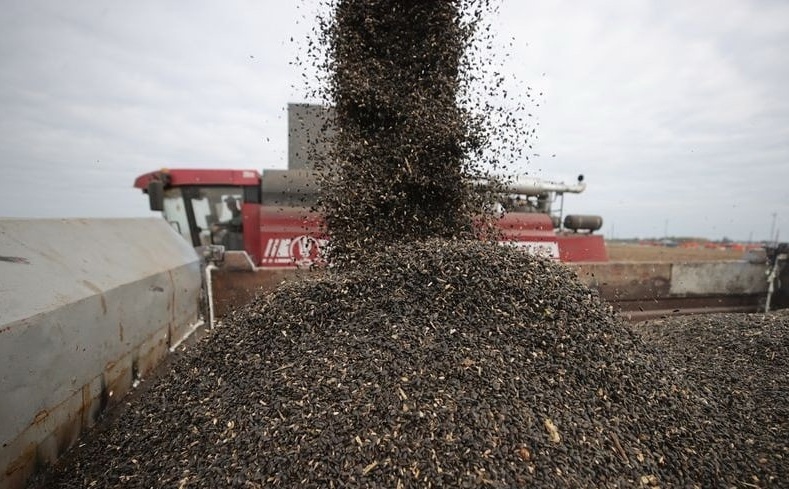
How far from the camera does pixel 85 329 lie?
5.74ft

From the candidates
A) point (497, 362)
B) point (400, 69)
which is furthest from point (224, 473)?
point (400, 69)

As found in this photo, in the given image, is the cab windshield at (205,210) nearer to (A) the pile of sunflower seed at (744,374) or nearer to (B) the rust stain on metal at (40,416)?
(B) the rust stain on metal at (40,416)

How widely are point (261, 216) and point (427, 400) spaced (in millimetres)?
3710

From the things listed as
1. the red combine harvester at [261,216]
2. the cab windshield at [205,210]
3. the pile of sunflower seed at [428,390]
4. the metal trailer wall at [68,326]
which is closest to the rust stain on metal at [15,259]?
the metal trailer wall at [68,326]

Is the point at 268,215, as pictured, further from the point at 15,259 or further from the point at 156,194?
the point at 15,259

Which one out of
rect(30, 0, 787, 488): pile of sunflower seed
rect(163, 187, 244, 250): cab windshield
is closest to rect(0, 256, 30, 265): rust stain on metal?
rect(30, 0, 787, 488): pile of sunflower seed

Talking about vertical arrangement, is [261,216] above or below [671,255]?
above

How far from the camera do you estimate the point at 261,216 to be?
16.3 feet

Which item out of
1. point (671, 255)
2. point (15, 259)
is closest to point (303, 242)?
point (15, 259)

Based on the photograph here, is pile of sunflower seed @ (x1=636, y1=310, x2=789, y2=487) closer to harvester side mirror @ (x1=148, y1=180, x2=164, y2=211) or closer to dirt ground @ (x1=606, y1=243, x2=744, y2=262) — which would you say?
harvester side mirror @ (x1=148, y1=180, x2=164, y2=211)

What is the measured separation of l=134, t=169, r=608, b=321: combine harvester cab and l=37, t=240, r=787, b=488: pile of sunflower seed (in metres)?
2.25

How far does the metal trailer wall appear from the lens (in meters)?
1.40

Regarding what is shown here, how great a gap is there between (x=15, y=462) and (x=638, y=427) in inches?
87.9

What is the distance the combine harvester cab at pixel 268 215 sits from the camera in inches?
190
